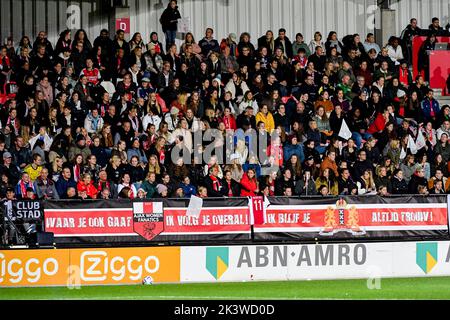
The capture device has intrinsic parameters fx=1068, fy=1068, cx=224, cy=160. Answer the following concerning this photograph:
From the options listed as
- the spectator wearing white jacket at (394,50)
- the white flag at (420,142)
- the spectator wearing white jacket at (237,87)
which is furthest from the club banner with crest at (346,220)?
the spectator wearing white jacket at (394,50)

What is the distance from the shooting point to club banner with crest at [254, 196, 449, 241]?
23125 millimetres

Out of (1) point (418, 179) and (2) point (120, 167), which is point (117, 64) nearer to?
(2) point (120, 167)

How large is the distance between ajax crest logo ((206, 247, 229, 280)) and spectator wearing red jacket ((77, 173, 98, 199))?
3.51m

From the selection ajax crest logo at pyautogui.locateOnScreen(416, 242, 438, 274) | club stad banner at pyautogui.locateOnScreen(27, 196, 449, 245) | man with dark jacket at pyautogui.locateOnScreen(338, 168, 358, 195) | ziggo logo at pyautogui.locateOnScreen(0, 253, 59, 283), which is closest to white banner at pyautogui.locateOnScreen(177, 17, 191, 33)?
man with dark jacket at pyautogui.locateOnScreen(338, 168, 358, 195)

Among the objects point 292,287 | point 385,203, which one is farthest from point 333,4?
point 292,287

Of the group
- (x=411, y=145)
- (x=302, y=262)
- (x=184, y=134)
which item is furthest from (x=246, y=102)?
(x=302, y=262)

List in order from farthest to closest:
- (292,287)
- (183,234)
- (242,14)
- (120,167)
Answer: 1. (242,14)
2. (120,167)
3. (183,234)
4. (292,287)

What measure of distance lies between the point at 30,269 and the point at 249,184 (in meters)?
6.37

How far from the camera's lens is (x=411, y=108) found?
94.9 ft

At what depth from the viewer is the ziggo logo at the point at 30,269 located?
20.0 m

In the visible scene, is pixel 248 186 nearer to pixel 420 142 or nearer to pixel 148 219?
pixel 148 219

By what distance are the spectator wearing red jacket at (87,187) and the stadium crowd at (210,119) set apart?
0.03 m

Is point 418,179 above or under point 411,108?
under

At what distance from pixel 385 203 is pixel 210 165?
13.6ft
